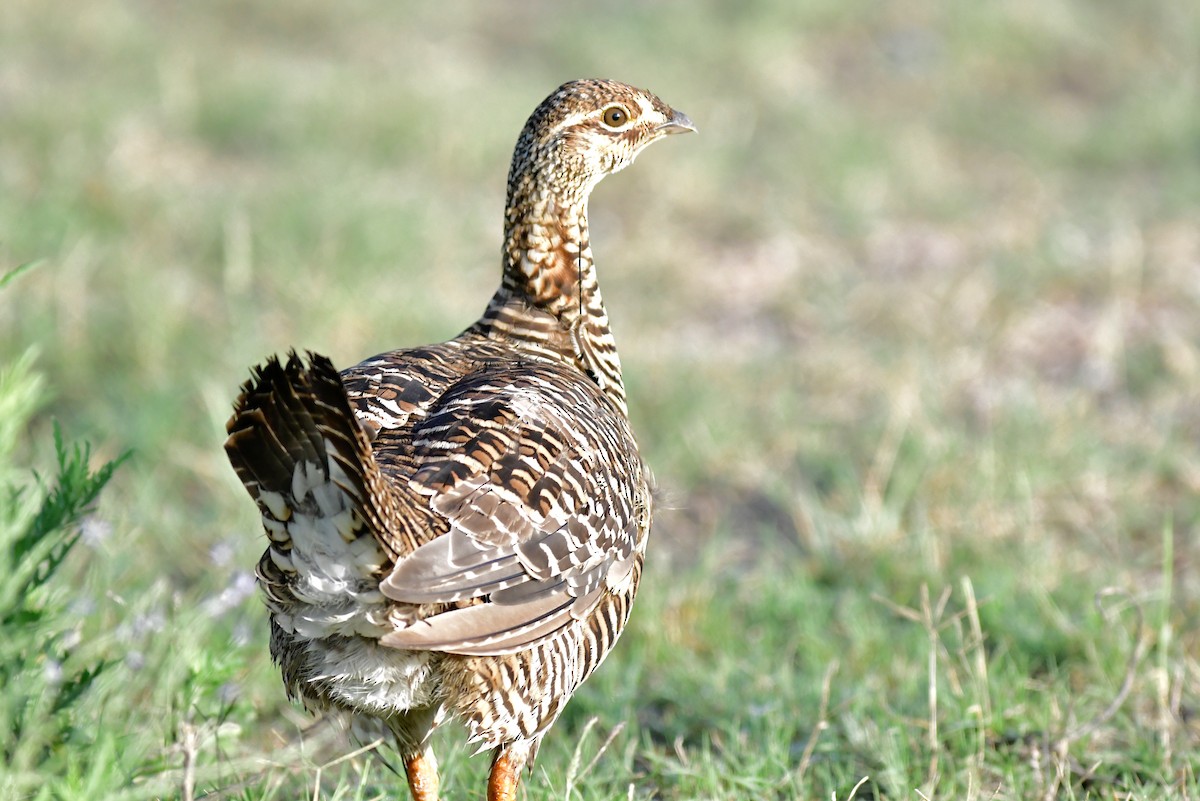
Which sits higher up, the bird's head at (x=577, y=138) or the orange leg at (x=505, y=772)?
the bird's head at (x=577, y=138)

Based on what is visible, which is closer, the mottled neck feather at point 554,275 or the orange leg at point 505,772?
the orange leg at point 505,772

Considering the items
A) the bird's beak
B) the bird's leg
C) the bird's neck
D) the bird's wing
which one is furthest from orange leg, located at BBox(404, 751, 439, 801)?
the bird's beak

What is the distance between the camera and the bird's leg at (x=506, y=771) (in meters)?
2.93

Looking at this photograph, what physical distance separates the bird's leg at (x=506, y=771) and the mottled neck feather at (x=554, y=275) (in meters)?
1.03

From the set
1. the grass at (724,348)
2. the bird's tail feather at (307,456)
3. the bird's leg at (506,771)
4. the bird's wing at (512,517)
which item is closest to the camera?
the bird's tail feather at (307,456)

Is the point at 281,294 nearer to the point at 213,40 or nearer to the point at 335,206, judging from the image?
the point at 335,206

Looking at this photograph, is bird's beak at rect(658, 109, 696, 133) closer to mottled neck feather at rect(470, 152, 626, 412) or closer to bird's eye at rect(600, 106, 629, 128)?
bird's eye at rect(600, 106, 629, 128)

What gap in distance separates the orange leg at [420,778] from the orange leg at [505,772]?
14cm

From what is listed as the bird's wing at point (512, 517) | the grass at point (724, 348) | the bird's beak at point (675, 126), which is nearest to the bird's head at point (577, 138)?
the bird's beak at point (675, 126)

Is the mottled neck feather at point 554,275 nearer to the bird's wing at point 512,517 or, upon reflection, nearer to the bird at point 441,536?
the bird at point 441,536

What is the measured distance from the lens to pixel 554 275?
3.62 metres

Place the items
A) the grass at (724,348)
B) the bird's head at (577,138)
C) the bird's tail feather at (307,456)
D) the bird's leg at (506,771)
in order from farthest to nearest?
the bird's head at (577,138)
the grass at (724,348)
the bird's leg at (506,771)
the bird's tail feather at (307,456)

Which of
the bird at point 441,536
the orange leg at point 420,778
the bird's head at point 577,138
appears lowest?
the orange leg at point 420,778

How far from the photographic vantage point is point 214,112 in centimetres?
850
